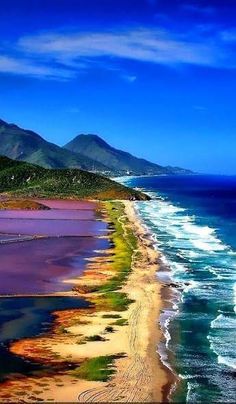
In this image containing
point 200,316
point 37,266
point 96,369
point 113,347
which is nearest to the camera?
point 96,369

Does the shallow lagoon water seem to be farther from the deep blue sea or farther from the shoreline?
the deep blue sea

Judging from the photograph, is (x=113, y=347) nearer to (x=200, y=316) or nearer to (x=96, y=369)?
(x=96, y=369)

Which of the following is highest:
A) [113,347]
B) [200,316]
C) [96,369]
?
[200,316]

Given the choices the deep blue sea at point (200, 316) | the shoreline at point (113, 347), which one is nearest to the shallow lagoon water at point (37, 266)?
the shoreline at point (113, 347)

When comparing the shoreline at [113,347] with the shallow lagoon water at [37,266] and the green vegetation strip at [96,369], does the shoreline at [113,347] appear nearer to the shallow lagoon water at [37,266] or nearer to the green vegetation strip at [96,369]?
the green vegetation strip at [96,369]

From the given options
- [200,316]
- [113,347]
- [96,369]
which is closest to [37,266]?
[200,316]

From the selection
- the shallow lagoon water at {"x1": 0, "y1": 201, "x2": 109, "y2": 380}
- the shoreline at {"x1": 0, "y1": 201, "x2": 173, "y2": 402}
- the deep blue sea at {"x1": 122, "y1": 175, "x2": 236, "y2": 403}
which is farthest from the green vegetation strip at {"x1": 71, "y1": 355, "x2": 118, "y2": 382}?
the deep blue sea at {"x1": 122, "y1": 175, "x2": 236, "y2": 403}

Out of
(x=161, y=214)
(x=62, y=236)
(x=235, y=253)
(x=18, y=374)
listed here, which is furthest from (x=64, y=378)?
(x=161, y=214)

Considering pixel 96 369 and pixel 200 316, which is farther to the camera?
pixel 200 316

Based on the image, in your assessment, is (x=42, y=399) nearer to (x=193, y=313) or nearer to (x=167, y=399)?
(x=167, y=399)
